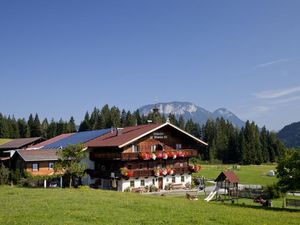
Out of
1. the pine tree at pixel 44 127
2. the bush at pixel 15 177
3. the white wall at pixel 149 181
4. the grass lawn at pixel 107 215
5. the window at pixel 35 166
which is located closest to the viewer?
the grass lawn at pixel 107 215

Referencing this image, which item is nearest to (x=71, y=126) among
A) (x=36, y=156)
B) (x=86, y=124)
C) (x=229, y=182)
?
(x=86, y=124)

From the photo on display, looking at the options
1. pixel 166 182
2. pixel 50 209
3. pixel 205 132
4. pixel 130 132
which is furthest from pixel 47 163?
pixel 205 132

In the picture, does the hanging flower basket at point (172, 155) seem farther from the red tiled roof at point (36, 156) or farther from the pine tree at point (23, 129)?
the pine tree at point (23, 129)

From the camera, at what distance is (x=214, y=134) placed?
139125 millimetres

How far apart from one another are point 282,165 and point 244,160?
93654 millimetres

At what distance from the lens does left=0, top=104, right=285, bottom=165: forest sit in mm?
127812

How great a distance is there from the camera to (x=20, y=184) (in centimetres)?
4938

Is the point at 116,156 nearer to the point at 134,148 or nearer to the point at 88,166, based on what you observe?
the point at 134,148

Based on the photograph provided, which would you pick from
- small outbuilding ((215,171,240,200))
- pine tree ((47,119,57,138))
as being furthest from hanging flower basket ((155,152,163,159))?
pine tree ((47,119,57,138))

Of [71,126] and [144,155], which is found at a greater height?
[71,126]

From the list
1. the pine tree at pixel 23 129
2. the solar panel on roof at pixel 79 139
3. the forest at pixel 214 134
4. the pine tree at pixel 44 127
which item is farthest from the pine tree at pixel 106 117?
the solar panel on roof at pixel 79 139

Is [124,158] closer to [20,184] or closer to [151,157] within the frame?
[151,157]

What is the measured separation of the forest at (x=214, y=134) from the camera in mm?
127812

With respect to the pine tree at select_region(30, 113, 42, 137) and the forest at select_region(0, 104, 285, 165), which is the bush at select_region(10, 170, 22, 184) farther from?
the pine tree at select_region(30, 113, 42, 137)
